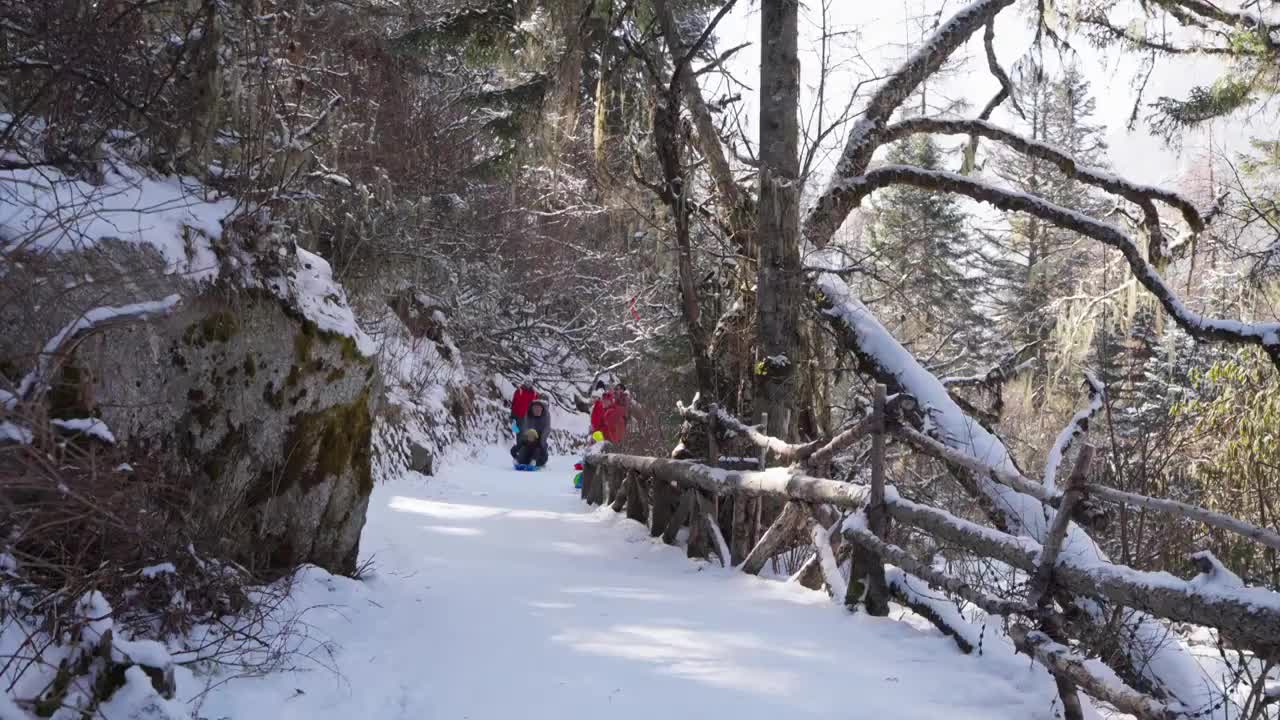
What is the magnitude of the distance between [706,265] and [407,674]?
7058 millimetres

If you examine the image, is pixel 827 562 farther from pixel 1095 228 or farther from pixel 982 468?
pixel 1095 228

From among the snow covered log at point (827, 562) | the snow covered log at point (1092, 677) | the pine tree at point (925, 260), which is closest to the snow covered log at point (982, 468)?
the snow covered log at point (1092, 677)

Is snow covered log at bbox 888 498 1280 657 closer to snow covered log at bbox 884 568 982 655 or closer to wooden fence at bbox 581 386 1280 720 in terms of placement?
wooden fence at bbox 581 386 1280 720

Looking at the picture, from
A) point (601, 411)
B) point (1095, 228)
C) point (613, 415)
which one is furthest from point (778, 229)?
point (601, 411)

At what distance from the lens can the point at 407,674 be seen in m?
3.99

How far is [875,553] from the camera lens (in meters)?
4.79

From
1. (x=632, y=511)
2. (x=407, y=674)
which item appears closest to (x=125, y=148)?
(x=407, y=674)

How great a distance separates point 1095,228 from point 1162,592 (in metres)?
5.64

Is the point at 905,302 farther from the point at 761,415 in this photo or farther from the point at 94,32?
the point at 94,32

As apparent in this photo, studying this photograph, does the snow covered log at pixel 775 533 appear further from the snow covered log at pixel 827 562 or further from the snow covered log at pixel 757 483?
the snow covered log at pixel 827 562

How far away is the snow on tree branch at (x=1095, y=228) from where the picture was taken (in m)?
6.94

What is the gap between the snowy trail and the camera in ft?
11.6

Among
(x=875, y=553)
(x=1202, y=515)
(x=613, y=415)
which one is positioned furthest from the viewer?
(x=613, y=415)

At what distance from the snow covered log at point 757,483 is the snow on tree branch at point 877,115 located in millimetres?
2450
